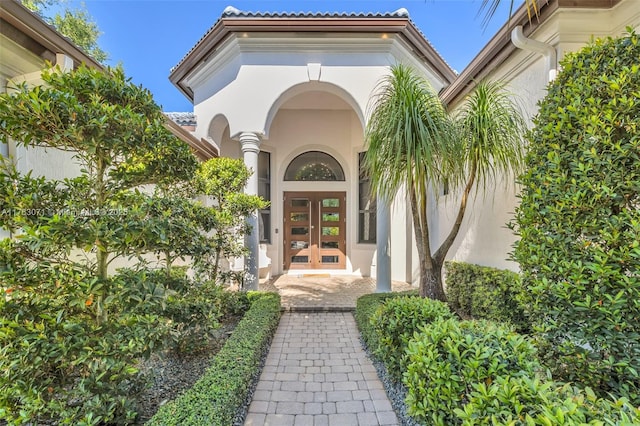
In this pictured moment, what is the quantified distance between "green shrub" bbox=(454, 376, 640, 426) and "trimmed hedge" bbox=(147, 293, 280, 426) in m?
1.82

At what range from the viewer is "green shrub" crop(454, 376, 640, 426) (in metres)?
1.24

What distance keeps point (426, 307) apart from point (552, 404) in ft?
5.35

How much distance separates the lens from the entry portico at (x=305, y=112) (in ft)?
18.3

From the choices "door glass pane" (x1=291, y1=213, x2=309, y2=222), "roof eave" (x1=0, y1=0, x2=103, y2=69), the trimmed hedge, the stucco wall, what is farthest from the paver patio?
"roof eave" (x1=0, y1=0, x2=103, y2=69)

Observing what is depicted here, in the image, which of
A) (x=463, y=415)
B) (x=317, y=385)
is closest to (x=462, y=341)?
(x=463, y=415)

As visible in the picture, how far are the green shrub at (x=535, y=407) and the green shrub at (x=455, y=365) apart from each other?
4.7 inches

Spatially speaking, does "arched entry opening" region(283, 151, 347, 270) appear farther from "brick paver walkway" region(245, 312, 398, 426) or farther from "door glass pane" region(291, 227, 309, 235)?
"brick paver walkway" region(245, 312, 398, 426)

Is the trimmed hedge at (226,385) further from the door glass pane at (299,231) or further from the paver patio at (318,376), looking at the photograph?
the door glass pane at (299,231)

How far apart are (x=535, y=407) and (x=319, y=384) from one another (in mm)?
2253

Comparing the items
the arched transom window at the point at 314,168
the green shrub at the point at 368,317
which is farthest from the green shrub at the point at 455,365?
the arched transom window at the point at 314,168

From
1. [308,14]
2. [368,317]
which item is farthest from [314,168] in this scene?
[368,317]

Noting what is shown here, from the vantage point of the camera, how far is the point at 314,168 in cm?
883

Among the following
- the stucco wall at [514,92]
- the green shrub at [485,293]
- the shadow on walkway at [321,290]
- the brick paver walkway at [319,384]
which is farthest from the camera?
the shadow on walkway at [321,290]

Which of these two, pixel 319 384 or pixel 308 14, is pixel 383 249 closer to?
pixel 319 384
